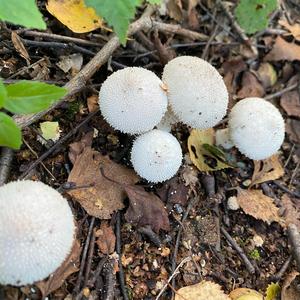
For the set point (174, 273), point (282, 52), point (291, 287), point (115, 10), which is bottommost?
point (291, 287)

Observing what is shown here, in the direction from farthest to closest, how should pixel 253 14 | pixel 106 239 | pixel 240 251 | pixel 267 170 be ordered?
pixel 253 14
pixel 267 170
pixel 240 251
pixel 106 239

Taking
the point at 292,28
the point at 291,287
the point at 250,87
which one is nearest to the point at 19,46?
the point at 250,87

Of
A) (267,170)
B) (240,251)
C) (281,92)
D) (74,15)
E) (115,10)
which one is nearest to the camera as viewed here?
(115,10)

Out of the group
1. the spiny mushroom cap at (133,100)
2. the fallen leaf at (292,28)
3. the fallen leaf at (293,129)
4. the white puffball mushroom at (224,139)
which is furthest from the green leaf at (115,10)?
the fallen leaf at (292,28)

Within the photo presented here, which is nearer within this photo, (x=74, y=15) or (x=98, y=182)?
(x=98, y=182)

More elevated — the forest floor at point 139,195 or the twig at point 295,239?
the forest floor at point 139,195

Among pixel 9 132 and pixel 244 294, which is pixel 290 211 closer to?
pixel 244 294

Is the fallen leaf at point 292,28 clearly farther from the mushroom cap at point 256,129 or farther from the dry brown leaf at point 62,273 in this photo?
the dry brown leaf at point 62,273

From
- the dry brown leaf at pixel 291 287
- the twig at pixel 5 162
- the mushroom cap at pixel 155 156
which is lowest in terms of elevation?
the dry brown leaf at pixel 291 287
